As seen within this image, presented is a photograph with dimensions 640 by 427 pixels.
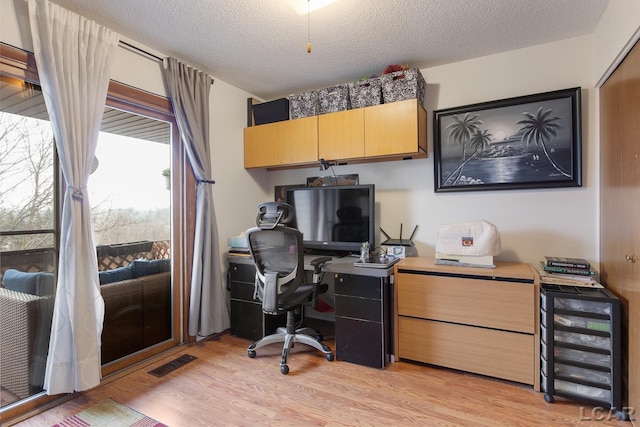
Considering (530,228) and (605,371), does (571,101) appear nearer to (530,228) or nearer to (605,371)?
(530,228)

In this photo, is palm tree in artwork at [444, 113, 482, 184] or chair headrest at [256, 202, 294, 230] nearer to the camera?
chair headrest at [256, 202, 294, 230]

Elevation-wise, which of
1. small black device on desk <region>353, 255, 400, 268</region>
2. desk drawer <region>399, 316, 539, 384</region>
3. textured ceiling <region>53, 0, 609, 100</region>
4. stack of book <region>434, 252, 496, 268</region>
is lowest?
desk drawer <region>399, 316, 539, 384</region>

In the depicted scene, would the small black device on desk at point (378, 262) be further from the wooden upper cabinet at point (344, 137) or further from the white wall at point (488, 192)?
the wooden upper cabinet at point (344, 137)

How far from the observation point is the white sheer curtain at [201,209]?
2600 millimetres

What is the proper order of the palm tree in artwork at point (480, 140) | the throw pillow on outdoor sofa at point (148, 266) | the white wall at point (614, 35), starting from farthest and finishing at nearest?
the palm tree in artwork at point (480, 140)
the throw pillow on outdoor sofa at point (148, 266)
the white wall at point (614, 35)

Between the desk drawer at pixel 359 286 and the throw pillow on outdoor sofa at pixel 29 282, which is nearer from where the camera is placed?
the throw pillow on outdoor sofa at pixel 29 282

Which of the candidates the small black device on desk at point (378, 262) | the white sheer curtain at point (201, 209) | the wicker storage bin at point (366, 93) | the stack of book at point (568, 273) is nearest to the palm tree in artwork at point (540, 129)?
the stack of book at point (568, 273)

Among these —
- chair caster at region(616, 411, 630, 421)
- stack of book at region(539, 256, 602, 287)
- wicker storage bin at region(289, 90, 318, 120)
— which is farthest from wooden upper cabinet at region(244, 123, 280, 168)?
chair caster at region(616, 411, 630, 421)

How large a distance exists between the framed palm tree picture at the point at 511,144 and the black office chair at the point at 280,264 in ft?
4.61

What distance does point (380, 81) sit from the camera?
8.65ft

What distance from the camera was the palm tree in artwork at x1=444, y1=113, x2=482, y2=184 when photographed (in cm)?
259

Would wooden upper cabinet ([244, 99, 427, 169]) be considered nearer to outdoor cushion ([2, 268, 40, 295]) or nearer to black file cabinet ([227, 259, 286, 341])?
black file cabinet ([227, 259, 286, 341])

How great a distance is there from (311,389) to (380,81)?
8.04 feet

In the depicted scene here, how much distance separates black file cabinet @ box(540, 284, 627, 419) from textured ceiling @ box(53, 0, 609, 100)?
6.01 feet
